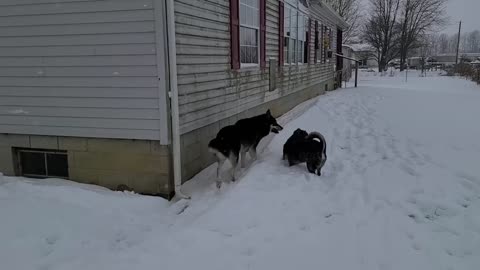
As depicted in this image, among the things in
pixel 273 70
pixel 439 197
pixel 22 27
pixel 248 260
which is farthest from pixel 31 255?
pixel 273 70

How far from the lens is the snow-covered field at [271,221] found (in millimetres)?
3289

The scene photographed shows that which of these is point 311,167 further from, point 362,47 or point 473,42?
point 473,42

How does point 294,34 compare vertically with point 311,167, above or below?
above

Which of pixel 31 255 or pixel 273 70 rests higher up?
pixel 273 70

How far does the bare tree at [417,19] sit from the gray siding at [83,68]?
51.6 m

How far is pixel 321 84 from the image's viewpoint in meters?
18.2

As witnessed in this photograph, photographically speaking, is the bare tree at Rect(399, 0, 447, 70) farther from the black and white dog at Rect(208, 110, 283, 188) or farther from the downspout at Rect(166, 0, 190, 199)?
the downspout at Rect(166, 0, 190, 199)

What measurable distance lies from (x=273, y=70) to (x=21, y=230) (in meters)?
7.04

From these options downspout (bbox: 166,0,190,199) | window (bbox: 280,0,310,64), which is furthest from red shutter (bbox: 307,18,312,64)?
downspout (bbox: 166,0,190,199)

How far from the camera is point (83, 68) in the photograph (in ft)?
16.5

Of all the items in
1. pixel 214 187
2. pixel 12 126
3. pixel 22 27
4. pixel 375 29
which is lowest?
pixel 214 187

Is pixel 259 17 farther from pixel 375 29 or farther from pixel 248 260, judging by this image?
pixel 375 29

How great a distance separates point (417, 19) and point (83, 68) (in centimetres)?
5405

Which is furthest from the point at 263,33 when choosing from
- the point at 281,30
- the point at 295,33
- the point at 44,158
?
the point at 44,158
